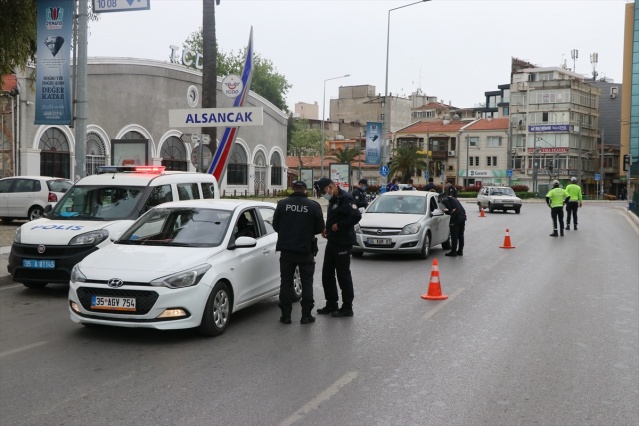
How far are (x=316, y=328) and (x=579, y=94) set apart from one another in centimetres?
9748

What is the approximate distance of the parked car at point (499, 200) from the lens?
41531mm

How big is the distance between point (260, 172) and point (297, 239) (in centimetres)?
4598

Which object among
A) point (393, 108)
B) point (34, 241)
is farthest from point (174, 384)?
point (393, 108)

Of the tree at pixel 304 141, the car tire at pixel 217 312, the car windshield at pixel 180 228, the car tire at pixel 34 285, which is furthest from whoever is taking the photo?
the tree at pixel 304 141

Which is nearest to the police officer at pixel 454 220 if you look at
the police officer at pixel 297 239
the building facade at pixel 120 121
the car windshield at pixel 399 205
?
the car windshield at pixel 399 205

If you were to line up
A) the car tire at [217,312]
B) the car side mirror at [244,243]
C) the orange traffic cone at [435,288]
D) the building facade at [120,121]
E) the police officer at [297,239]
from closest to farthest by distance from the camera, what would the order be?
the car tire at [217,312], the car side mirror at [244,243], the police officer at [297,239], the orange traffic cone at [435,288], the building facade at [120,121]

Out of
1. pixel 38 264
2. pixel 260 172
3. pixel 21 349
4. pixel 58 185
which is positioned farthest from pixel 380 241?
pixel 260 172

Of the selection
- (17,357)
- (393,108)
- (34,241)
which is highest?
(393,108)

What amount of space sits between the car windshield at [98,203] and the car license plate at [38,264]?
1.14 m

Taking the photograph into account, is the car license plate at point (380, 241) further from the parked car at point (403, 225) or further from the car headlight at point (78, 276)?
the car headlight at point (78, 276)

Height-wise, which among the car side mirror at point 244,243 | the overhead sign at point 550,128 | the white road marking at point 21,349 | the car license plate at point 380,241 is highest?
the overhead sign at point 550,128

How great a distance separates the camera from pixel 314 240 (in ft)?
29.6

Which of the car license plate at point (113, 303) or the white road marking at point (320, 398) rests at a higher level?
the car license plate at point (113, 303)

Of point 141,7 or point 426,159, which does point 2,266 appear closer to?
point 141,7
